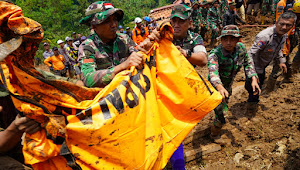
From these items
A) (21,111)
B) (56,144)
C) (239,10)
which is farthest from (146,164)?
(239,10)

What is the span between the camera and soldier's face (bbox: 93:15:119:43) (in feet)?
6.13

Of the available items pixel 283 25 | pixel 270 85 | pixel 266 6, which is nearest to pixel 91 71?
pixel 283 25

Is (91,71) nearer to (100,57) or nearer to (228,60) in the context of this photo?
Result: (100,57)

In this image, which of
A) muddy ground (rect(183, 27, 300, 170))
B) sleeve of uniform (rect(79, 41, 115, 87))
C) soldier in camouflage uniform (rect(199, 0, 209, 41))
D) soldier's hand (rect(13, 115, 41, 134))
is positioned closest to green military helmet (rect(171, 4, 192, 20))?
sleeve of uniform (rect(79, 41, 115, 87))

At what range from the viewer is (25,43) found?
1.20 m

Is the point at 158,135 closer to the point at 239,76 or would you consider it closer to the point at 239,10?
the point at 239,76

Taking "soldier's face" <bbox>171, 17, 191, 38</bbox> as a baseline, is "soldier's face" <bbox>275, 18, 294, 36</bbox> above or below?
below

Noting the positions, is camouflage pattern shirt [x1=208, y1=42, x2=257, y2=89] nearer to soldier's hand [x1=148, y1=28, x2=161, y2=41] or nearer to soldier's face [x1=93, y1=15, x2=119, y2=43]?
soldier's hand [x1=148, y1=28, x2=161, y2=41]

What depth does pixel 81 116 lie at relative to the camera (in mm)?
1251

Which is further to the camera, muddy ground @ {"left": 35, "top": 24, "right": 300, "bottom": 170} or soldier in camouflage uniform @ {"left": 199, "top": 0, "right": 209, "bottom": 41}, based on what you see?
soldier in camouflage uniform @ {"left": 199, "top": 0, "right": 209, "bottom": 41}

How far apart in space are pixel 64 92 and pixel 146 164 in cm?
86

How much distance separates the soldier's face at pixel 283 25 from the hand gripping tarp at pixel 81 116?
11.8ft

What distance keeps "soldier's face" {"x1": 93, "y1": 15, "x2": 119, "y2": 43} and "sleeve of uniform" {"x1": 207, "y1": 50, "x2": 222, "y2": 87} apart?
165cm

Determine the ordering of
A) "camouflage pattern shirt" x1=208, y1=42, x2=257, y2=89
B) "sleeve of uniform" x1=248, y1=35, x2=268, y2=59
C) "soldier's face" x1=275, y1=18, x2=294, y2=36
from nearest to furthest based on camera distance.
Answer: "camouflage pattern shirt" x1=208, y1=42, x2=257, y2=89, "soldier's face" x1=275, y1=18, x2=294, y2=36, "sleeve of uniform" x1=248, y1=35, x2=268, y2=59
